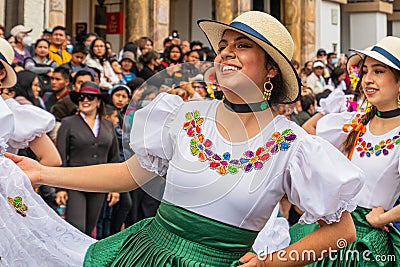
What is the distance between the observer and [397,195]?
4.23 meters

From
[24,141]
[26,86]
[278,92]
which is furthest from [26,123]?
[26,86]

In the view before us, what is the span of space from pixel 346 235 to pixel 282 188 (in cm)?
28

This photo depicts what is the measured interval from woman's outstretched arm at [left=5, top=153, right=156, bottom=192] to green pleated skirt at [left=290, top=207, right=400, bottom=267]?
1.36m

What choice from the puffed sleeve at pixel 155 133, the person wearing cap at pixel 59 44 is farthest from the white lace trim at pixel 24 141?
the person wearing cap at pixel 59 44

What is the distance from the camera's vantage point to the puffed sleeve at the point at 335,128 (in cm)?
464

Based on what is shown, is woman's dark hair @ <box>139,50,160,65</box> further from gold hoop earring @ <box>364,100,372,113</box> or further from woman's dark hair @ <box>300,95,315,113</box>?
gold hoop earring @ <box>364,100,372,113</box>

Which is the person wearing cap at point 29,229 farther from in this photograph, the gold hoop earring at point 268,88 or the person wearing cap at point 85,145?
the person wearing cap at point 85,145

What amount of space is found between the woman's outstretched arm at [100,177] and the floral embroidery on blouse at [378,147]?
65.8 inches

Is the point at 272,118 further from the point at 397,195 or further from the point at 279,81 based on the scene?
the point at 397,195

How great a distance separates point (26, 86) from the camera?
7.34 meters

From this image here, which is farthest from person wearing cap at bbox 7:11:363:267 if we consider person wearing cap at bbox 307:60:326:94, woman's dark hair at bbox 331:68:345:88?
woman's dark hair at bbox 331:68:345:88

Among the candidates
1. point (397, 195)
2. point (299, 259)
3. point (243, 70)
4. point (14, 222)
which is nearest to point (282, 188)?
point (299, 259)

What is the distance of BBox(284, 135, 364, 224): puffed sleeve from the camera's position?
109 inches

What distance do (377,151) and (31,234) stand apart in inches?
77.7
